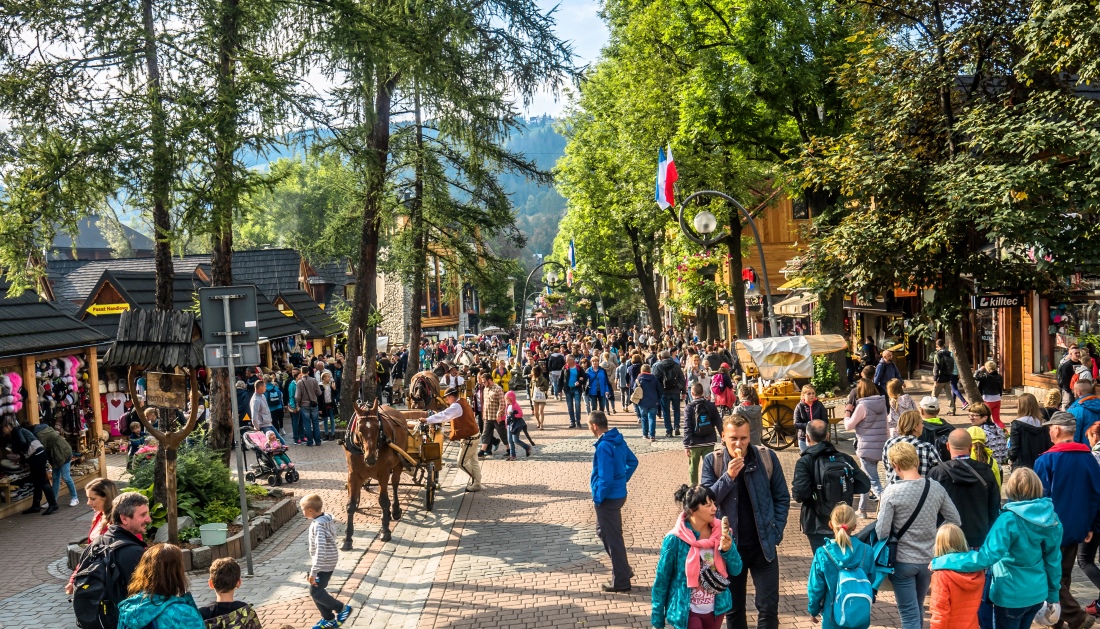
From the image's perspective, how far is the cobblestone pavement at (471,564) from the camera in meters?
8.03

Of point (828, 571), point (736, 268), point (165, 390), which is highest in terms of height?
point (736, 268)

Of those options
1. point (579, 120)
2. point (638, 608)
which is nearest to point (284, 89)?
point (638, 608)

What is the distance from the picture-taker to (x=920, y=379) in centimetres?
2458

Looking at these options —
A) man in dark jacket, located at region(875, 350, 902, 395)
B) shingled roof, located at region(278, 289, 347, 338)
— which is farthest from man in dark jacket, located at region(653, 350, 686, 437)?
shingled roof, located at region(278, 289, 347, 338)

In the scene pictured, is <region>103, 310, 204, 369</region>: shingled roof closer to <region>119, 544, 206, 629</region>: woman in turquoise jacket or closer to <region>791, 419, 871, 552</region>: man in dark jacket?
<region>119, 544, 206, 629</region>: woman in turquoise jacket

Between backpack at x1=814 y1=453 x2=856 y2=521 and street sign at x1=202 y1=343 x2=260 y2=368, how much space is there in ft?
19.0

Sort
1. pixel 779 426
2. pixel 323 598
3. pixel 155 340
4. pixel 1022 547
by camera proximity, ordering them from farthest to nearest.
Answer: pixel 779 426 → pixel 155 340 → pixel 323 598 → pixel 1022 547

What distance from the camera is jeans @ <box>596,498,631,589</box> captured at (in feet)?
26.8

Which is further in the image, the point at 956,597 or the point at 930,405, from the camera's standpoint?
the point at 930,405

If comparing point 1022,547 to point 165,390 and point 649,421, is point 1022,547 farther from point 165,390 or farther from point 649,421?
point 649,421

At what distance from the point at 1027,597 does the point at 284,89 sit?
8.54 metres

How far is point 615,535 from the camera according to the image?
323 inches

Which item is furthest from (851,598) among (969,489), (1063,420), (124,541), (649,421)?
(649,421)

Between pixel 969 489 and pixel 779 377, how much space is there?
9.92 metres
